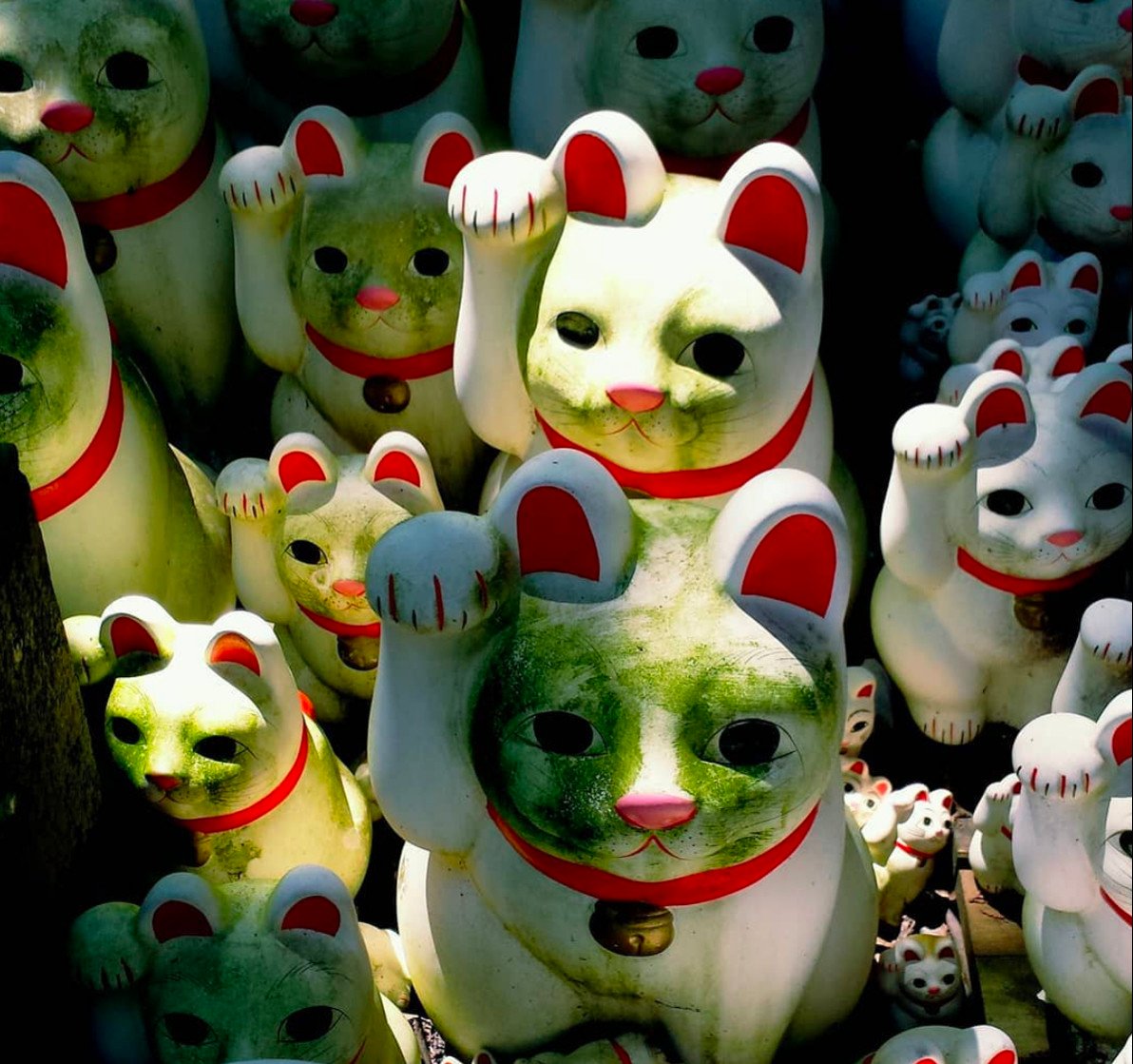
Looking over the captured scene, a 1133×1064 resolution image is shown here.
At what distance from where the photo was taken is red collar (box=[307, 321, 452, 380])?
9.73 feet

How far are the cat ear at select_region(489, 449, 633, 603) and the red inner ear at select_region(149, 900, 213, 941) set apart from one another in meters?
0.60

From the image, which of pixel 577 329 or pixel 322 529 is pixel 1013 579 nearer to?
pixel 577 329

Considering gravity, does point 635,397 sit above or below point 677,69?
below

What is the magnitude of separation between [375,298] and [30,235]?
610mm

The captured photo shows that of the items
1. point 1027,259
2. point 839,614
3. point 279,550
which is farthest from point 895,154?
point 839,614

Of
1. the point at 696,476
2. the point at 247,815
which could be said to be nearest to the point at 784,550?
the point at 696,476

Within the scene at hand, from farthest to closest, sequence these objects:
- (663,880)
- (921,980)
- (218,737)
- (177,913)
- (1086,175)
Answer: (1086,175) < (921,980) < (218,737) < (177,913) < (663,880)

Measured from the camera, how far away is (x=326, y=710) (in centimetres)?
292

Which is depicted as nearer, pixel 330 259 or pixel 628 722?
pixel 628 722

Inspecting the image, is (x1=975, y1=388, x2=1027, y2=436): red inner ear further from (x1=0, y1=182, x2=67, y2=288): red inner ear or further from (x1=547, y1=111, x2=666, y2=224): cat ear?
(x1=0, y1=182, x2=67, y2=288): red inner ear

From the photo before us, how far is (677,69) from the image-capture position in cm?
291

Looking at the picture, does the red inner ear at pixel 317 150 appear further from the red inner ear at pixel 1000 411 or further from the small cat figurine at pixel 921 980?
the small cat figurine at pixel 921 980

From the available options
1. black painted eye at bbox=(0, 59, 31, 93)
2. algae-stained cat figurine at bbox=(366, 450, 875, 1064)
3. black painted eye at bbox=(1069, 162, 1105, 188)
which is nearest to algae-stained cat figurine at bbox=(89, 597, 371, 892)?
algae-stained cat figurine at bbox=(366, 450, 875, 1064)

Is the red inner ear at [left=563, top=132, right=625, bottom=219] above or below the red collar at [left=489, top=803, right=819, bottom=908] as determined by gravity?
above
